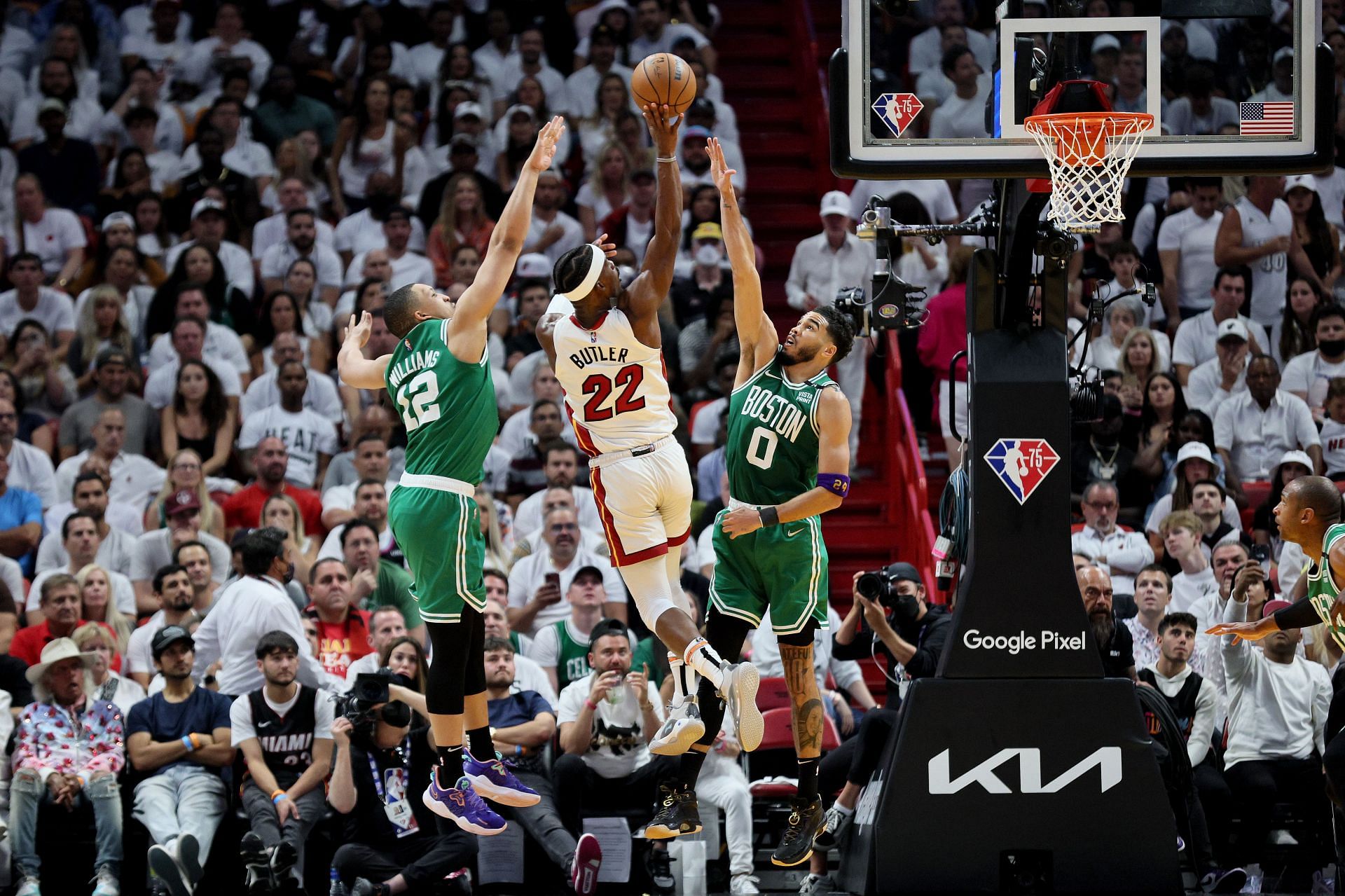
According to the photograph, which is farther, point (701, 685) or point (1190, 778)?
point (1190, 778)

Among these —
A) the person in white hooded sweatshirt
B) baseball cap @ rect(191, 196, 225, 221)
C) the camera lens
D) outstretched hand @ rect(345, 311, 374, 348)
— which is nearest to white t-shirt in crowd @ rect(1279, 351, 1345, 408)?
the person in white hooded sweatshirt

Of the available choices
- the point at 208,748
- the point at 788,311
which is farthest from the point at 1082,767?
the point at 788,311

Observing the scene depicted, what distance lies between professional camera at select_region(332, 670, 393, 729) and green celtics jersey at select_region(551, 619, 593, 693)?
1697 millimetres

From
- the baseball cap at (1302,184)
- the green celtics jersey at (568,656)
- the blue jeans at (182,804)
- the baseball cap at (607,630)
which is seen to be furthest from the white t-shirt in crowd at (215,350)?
the baseball cap at (1302,184)

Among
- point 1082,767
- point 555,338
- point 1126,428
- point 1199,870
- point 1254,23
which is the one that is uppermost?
point 1254,23

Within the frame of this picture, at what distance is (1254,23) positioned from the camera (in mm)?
11781

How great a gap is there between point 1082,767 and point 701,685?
1920 mm

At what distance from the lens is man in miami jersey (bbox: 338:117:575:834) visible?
8.70 meters

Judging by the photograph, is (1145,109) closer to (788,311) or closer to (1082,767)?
(1082,767)

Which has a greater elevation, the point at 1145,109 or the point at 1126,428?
the point at 1145,109

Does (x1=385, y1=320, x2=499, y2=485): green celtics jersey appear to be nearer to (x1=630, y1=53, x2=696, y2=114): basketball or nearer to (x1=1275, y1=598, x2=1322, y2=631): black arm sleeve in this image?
(x1=630, y1=53, x2=696, y2=114): basketball

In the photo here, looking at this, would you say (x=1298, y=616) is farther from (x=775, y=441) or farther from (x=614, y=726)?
(x=614, y=726)

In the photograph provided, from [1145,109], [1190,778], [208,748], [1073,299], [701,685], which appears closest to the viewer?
[1145,109]

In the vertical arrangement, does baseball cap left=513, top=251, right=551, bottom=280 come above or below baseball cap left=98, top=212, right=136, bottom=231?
below
